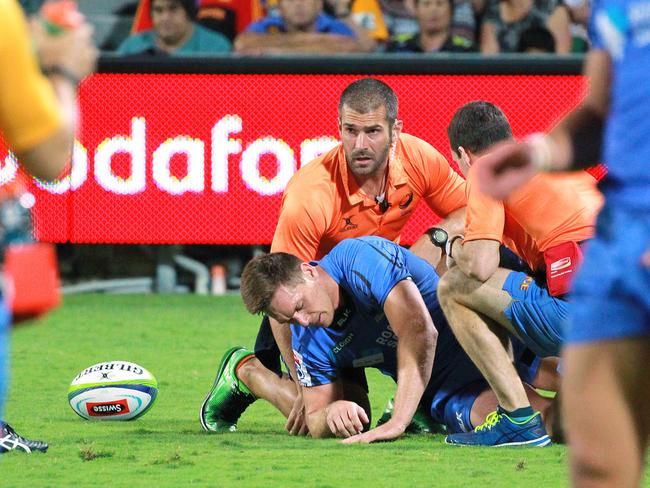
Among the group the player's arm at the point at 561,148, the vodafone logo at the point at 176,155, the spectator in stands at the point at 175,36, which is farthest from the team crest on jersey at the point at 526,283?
the spectator in stands at the point at 175,36

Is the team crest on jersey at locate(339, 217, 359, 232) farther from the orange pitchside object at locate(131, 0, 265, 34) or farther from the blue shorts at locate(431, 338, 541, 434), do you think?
the orange pitchside object at locate(131, 0, 265, 34)

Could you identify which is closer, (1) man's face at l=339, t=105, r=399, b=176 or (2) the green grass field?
(2) the green grass field

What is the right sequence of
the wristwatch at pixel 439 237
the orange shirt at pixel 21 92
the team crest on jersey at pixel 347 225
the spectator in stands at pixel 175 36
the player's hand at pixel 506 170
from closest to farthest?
the orange shirt at pixel 21 92, the player's hand at pixel 506 170, the team crest on jersey at pixel 347 225, the wristwatch at pixel 439 237, the spectator in stands at pixel 175 36

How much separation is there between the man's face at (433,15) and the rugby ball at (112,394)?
5352mm

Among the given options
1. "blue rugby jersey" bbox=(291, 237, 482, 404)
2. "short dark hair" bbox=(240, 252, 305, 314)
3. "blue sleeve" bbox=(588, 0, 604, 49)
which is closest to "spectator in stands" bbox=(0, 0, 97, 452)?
"blue sleeve" bbox=(588, 0, 604, 49)

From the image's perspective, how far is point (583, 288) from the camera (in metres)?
2.59

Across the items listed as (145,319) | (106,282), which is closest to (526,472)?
(145,319)

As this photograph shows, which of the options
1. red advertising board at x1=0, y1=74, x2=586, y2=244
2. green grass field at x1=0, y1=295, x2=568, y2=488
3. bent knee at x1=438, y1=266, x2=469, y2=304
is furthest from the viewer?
red advertising board at x1=0, y1=74, x2=586, y2=244

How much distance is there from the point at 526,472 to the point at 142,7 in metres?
7.16

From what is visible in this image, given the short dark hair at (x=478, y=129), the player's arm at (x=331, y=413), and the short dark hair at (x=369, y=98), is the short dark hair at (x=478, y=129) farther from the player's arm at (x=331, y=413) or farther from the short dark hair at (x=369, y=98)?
the player's arm at (x=331, y=413)

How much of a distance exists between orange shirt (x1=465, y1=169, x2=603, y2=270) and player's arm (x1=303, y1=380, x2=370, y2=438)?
2.78 feet

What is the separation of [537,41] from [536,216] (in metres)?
5.57

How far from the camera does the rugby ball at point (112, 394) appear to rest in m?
6.01

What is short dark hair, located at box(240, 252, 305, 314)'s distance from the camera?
17.0 feet
